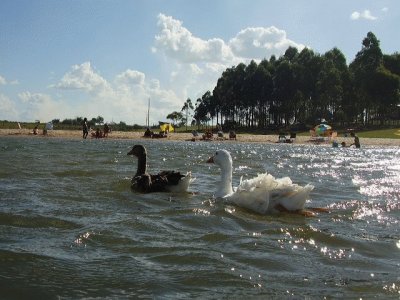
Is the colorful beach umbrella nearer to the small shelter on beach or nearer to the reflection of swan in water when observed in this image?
the small shelter on beach

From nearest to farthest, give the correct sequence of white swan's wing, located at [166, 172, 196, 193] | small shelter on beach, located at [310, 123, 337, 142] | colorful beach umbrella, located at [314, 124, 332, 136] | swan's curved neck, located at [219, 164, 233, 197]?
swan's curved neck, located at [219, 164, 233, 197], white swan's wing, located at [166, 172, 196, 193], small shelter on beach, located at [310, 123, 337, 142], colorful beach umbrella, located at [314, 124, 332, 136]

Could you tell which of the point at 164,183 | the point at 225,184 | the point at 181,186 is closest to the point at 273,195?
the point at 225,184

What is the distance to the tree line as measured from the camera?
81.3 meters

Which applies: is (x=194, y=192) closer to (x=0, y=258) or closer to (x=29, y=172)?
(x=29, y=172)

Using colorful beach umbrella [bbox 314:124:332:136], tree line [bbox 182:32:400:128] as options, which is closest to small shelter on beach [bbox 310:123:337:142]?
colorful beach umbrella [bbox 314:124:332:136]

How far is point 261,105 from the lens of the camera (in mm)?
98500

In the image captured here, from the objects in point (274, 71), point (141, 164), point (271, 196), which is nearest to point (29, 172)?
point (141, 164)

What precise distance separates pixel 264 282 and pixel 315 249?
1764 millimetres

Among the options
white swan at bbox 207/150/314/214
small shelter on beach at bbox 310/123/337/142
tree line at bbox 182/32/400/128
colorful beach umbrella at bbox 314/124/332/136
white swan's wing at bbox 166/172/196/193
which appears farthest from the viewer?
tree line at bbox 182/32/400/128

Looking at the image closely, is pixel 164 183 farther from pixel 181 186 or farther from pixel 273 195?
pixel 273 195

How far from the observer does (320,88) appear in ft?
276

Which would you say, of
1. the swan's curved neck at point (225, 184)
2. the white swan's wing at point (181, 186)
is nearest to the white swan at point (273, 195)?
the swan's curved neck at point (225, 184)

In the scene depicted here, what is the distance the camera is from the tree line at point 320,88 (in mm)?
81312

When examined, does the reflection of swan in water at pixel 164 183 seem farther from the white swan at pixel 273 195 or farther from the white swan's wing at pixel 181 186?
the white swan at pixel 273 195
